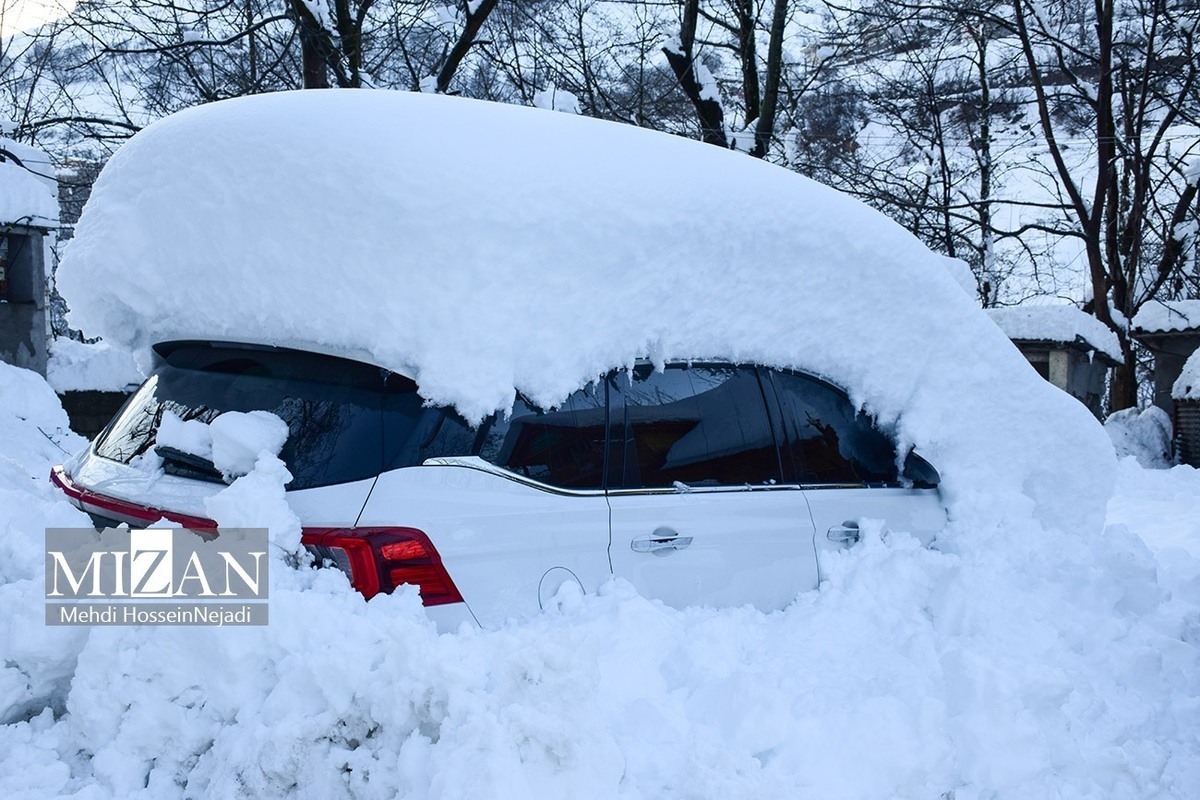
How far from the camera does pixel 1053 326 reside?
11.7 metres

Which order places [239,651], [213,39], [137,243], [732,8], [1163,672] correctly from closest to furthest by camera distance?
[239,651] < [137,243] < [1163,672] < [213,39] < [732,8]

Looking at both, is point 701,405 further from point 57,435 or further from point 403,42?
point 403,42

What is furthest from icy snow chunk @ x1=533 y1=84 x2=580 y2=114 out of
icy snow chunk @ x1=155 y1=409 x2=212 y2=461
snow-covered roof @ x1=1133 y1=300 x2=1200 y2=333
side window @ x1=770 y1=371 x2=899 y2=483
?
snow-covered roof @ x1=1133 y1=300 x2=1200 y2=333

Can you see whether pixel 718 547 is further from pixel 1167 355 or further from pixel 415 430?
pixel 1167 355

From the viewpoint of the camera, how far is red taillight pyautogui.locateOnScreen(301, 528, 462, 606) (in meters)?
2.54

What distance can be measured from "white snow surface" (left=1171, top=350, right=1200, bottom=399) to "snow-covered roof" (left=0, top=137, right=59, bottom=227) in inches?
530

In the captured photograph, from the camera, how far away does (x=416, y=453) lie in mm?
2619

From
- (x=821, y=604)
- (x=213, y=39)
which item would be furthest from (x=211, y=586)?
(x=213, y=39)

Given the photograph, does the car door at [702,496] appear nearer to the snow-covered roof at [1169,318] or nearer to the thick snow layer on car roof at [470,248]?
the thick snow layer on car roof at [470,248]

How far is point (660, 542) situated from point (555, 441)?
482mm

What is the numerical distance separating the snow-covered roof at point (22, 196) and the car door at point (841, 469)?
1068cm

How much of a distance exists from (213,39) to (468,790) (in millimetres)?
12747

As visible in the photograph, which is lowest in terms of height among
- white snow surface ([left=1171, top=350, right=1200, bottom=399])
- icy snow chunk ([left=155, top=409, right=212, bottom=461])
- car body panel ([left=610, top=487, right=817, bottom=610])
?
car body panel ([left=610, top=487, right=817, bottom=610])

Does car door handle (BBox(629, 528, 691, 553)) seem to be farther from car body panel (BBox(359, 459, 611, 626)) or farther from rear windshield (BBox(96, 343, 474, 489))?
rear windshield (BBox(96, 343, 474, 489))
